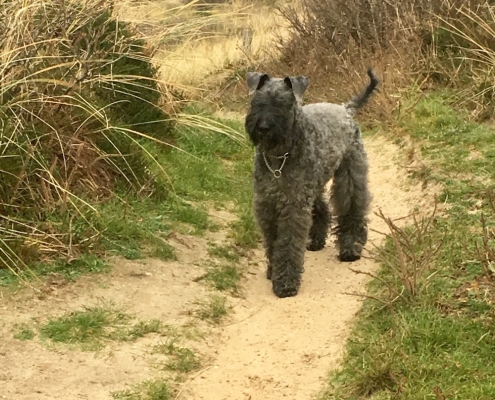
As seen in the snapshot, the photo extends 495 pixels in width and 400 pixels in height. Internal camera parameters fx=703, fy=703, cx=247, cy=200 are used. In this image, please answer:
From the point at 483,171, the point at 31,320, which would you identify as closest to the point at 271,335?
the point at 31,320

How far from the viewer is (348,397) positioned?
12.5 ft

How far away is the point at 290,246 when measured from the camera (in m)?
5.34

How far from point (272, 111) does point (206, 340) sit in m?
1.67

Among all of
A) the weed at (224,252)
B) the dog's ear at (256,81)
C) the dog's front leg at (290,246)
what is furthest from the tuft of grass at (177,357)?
the dog's ear at (256,81)

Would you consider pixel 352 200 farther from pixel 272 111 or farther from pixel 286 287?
pixel 272 111

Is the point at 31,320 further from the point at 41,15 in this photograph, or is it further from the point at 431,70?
the point at 431,70

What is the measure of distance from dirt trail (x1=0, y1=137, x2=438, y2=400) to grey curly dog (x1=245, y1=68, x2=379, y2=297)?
0.32 m

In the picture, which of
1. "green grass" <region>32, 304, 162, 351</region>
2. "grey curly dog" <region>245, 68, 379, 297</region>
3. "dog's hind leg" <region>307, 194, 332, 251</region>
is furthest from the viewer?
"dog's hind leg" <region>307, 194, 332, 251</region>

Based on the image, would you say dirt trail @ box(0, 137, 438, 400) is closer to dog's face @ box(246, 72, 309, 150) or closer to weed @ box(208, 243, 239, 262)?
weed @ box(208, 243, 239, 262)

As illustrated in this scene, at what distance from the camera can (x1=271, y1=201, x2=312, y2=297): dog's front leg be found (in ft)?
17.4

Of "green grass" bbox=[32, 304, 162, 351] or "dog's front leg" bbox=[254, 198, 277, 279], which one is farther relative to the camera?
"dog's front leg" bbox=[254, 198, 277, 279]

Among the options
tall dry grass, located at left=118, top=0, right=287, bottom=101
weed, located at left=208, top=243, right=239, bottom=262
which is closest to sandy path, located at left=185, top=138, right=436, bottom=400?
weed, located at left=208, top=243, right=239, bottom=262

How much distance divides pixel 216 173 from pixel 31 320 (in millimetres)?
3765

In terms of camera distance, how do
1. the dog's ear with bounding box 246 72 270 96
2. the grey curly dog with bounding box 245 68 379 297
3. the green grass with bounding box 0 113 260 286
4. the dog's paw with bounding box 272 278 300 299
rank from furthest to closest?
the green grass with bounding box 0 113 260 286 < the dog's paw with bounding box 272 278 300 299 < the dog's ear with bounding box 246 72 270 96 < the grey curly dog with bounding box 245 68 379 297
